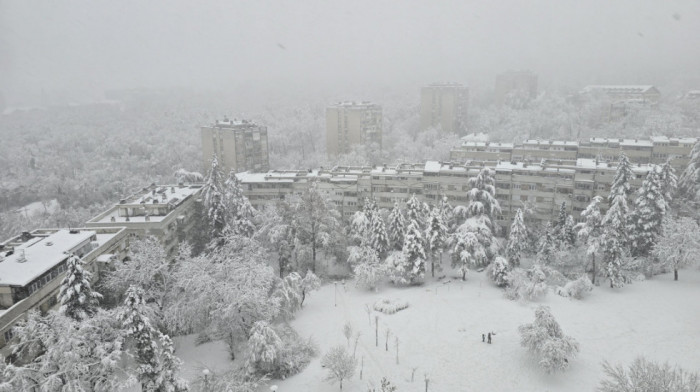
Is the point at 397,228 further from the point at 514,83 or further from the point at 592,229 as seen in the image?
the point at 514,83

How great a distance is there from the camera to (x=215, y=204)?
151 feet

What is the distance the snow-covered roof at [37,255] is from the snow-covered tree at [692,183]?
181 feet

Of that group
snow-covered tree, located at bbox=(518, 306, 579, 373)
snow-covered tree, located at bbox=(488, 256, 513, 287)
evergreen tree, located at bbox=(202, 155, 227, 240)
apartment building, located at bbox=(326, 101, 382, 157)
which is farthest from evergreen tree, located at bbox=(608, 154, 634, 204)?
apartment building, located at bbox=(326, 101, 382, 157)

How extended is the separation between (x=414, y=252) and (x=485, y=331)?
10.9 metres

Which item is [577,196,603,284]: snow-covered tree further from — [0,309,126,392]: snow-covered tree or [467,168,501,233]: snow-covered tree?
[0,309,126,392]: snow-covered tree

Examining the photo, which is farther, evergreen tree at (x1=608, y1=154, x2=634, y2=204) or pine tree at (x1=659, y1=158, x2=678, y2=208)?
pine tree at (x1=659, y1=158, x2=678, y2=208)

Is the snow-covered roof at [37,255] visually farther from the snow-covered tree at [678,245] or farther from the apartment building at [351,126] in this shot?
the apartment building at [351,126]

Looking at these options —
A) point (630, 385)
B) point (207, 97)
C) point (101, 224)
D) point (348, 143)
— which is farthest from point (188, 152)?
point (630, 385)

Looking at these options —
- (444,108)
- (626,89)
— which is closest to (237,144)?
(444,108)

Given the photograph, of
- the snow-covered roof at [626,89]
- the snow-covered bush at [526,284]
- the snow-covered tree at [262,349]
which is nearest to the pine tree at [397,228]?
the snow-covered bush at [526,284]

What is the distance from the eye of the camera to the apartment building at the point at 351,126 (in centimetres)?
9725

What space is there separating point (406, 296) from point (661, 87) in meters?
125

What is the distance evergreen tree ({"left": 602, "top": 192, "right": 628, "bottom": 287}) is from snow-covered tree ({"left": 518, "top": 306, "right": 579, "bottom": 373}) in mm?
12671

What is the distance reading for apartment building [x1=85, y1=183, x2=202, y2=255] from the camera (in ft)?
142
